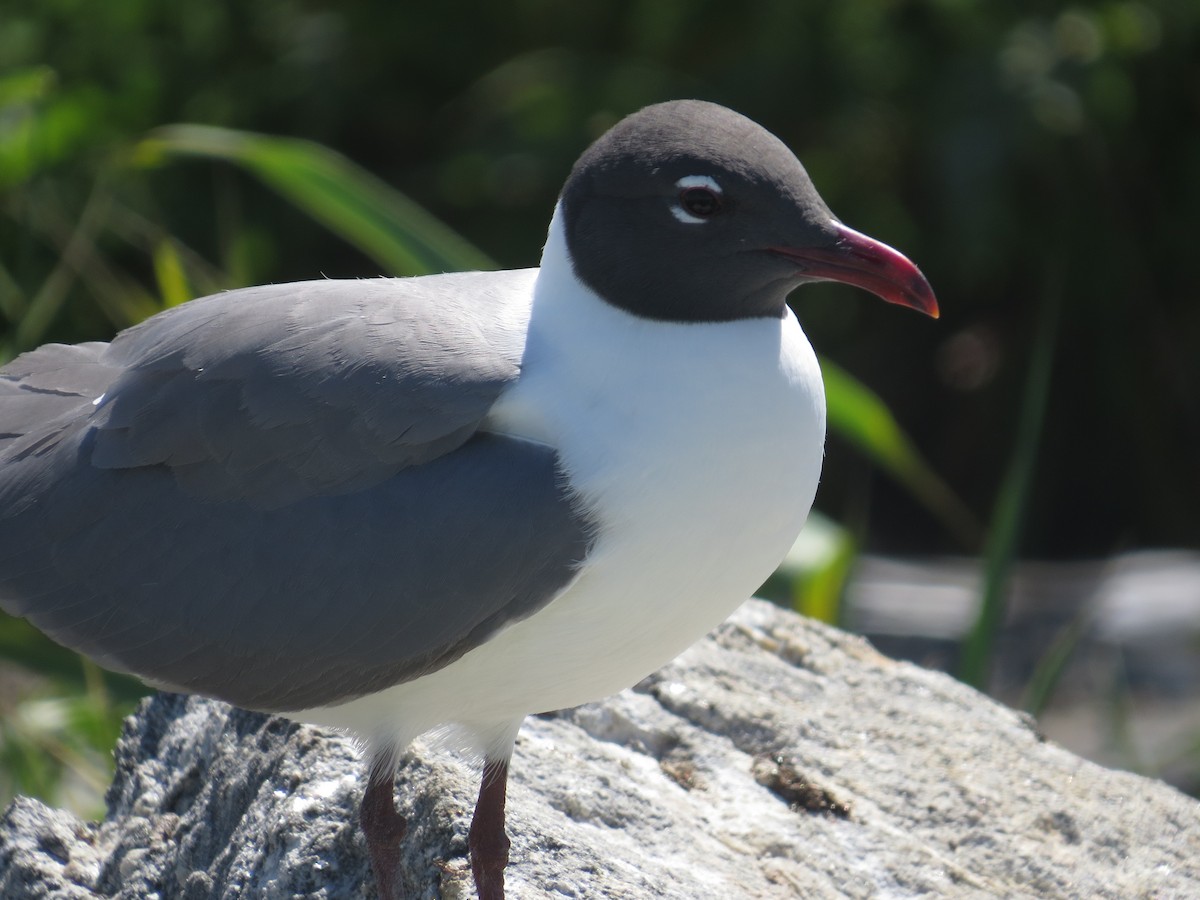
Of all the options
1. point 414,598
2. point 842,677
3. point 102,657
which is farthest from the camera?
point 842,677

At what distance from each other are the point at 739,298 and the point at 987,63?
123 inches

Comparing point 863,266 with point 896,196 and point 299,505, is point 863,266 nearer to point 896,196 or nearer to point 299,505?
point 299,505

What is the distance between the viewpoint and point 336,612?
234 cm

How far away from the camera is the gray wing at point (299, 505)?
90.1 inches

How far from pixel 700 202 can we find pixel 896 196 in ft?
11.4

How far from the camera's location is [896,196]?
18.7 feet

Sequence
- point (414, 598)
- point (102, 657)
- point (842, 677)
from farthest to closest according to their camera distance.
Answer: point (842, 677) → point (102, 657) → point (414, 598)

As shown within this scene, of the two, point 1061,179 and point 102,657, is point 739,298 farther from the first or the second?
point 1061,179

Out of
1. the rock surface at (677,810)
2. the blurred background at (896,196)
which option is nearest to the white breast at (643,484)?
the rock surface at (677,810)

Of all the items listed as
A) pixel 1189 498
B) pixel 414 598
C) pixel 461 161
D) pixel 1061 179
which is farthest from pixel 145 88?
pixel 1189 498

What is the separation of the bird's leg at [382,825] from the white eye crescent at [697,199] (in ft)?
3.21

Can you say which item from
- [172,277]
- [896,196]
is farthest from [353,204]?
[896,196]

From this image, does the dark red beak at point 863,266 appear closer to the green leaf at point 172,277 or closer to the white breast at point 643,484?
the white breast at point 643,484

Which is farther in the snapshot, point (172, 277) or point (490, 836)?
point (172, 277)
